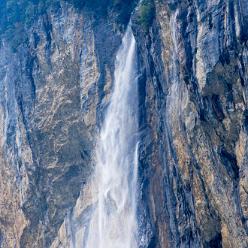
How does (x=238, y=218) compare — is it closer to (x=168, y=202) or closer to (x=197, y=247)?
(x=197, y=247)

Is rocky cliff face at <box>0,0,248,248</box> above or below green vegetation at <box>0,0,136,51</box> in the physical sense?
below

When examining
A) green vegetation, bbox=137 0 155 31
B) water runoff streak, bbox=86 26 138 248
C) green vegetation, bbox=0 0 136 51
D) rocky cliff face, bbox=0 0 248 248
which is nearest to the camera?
rocky cliff face, bbox=0 0 248 248

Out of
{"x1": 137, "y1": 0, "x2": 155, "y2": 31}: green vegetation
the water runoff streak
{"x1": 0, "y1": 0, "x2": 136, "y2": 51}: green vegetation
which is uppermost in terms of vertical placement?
{"x1": 0, "y1": 0, "x2": 136, "y2": 51}: green vegetation

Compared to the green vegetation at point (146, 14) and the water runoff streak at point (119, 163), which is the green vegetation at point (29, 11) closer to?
the water runoff streak at point (119, 163)

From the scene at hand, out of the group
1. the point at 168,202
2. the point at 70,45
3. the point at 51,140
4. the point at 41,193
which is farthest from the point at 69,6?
the point at 168,202

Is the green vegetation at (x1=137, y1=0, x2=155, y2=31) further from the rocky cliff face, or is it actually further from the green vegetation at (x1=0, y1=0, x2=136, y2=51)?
the green vegetation at (x1=0, y1=0, x2=136, y2=51)

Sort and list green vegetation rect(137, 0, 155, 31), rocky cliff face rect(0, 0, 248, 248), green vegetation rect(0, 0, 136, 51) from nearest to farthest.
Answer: rocky cliff face rect(0, 0, 248, 248) < green vegetation rect(137, 0, 155, 31) < green vegetation rect(0, 0, 136, 51)

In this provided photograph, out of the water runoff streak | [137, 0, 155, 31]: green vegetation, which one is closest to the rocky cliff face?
[137, 0, 155, 31]: green vegetation
